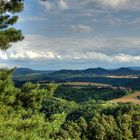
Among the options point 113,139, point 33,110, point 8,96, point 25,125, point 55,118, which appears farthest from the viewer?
point 113,139

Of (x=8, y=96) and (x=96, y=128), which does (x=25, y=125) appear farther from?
(x=96, y=128)

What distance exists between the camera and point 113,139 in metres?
164

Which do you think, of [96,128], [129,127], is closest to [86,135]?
[96,128]

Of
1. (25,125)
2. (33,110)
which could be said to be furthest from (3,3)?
(25,125)

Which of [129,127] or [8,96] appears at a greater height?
[8,96]

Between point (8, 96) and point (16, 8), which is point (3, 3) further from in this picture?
point (8, 96)

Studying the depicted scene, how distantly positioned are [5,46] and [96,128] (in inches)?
5225

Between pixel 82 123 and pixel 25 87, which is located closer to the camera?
pixel 25 87

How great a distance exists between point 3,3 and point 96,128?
133544 mm

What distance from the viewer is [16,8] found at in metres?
38.5

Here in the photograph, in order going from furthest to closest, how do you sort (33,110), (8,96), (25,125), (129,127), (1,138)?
(129,127) → (33,110) → (8,96) → (25,125) → (1,138)

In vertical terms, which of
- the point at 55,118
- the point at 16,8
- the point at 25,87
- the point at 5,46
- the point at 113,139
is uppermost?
the point at 16,8

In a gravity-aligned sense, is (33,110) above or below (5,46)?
below

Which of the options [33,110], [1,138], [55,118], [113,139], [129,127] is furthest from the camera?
[129,127]
